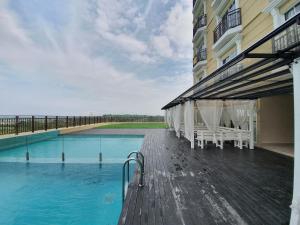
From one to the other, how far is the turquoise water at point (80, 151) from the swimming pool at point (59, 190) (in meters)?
0.05

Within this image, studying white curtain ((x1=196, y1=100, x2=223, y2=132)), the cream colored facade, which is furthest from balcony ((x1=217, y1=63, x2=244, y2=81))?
white curtain ((x1=196, y1=100, x2=223, y2=132))

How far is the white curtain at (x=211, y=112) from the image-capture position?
791cm

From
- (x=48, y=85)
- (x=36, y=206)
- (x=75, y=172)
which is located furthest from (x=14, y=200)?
(x=48, y=85)

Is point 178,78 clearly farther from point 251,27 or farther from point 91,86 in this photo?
point 251,27

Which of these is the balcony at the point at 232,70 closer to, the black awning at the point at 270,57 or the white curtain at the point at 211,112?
the black awning at the point at 270,57

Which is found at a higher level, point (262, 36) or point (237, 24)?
point (237, 24)

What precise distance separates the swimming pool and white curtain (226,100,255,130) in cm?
529

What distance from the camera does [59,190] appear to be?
5.20 meters

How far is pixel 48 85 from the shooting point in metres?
20.1

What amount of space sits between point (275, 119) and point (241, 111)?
1521mm

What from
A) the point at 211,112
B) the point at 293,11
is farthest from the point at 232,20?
the point at 211,112

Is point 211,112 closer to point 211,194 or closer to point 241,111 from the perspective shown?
point 241,111

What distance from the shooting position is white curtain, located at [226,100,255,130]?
767cm

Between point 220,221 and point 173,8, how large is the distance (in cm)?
1372
